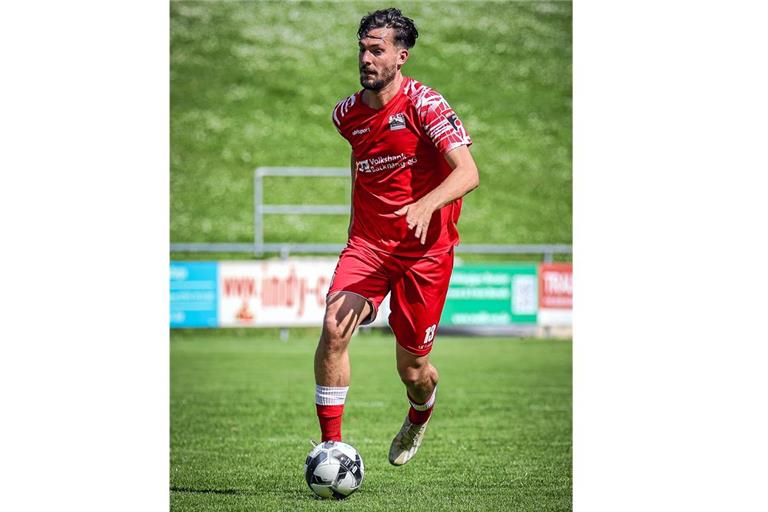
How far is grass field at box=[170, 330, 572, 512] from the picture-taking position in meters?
5.49

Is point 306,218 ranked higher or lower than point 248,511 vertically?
higher

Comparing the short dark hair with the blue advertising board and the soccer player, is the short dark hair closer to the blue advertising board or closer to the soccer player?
the soccer player

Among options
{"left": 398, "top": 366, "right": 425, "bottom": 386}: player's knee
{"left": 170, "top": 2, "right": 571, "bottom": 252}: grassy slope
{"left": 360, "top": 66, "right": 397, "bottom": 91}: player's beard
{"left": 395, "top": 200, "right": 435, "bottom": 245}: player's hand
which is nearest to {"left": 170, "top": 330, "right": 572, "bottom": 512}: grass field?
{"left": 398, "top": 366, "right": 425, "bottom": 386}: player's knee

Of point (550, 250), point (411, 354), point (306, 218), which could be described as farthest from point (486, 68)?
point (411, 354)

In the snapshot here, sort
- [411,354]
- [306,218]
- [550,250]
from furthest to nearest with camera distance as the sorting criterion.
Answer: [306,218]
[550,250]
[411,354]

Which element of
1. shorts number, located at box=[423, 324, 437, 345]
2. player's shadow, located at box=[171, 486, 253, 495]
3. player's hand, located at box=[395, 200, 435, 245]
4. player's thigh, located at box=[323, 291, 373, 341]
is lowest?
player's shadow, located at box=[171, 486, 253, 495]

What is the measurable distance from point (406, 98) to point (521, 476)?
211cm

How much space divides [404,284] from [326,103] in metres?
21.5

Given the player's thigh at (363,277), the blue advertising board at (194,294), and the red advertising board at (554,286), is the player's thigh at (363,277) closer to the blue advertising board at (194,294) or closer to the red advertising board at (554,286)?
the blue advertising board at (194,294)

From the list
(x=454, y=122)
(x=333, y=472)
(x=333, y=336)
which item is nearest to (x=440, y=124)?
(x=454, y=122)

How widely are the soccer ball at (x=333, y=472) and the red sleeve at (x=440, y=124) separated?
60.2 inches

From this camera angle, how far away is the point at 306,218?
24766 mm

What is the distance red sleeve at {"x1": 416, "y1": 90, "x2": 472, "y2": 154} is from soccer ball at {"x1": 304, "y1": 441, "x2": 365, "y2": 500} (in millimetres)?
1529
